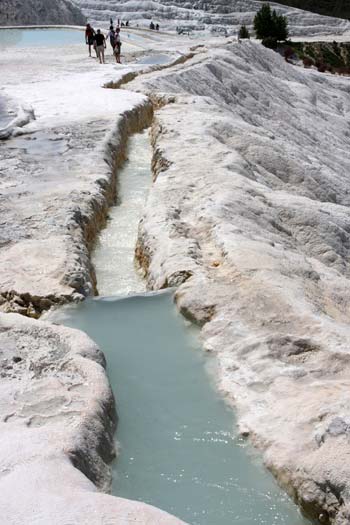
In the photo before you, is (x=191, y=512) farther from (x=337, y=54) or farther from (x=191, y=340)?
(x=337, y=54)

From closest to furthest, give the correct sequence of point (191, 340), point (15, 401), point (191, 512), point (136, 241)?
point (191, 512), point (15, 401), point (191, 340), point (136, 241)

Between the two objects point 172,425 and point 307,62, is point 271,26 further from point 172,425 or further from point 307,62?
point 172,425

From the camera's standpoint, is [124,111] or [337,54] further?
[337,54]

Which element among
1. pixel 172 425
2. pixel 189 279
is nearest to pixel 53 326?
pixel 172 425

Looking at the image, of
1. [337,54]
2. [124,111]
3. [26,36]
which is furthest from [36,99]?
[337,54]

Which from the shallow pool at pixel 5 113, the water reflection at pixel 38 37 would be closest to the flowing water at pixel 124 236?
the shallow pool at pixel 5 113

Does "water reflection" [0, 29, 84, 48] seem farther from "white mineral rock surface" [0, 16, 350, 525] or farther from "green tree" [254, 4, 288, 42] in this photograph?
"green tree" [254, 4, 288, 42]

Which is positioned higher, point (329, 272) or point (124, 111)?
point (124, 111)
